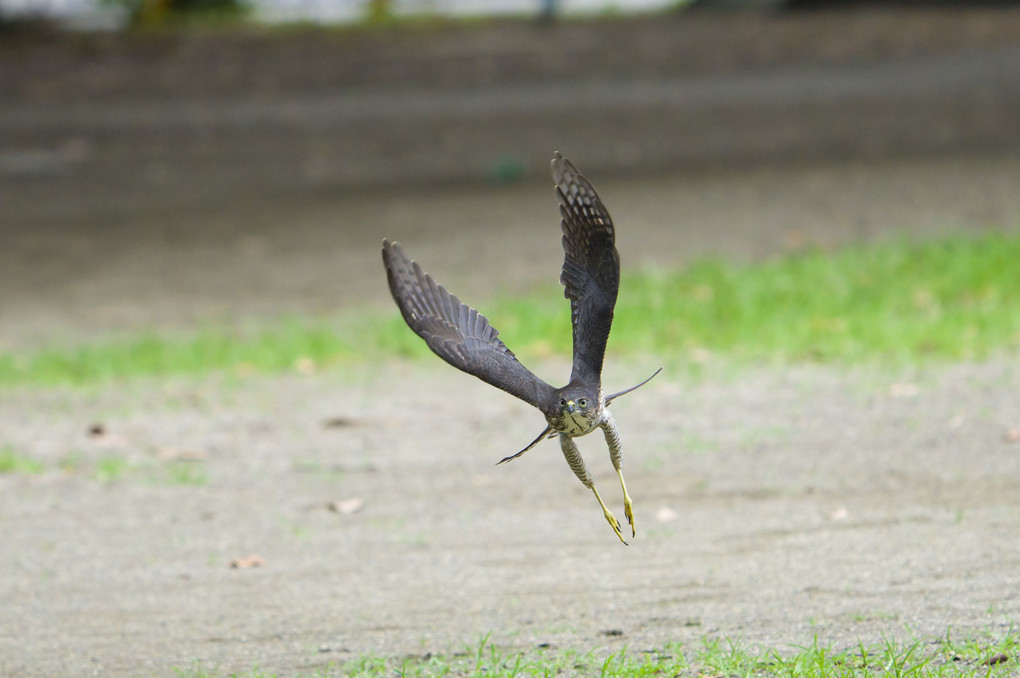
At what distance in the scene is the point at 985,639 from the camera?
3.84 meters

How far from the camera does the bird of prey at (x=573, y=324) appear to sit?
284cm

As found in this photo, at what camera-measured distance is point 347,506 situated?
5.51m

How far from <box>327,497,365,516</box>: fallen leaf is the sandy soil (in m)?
0.04

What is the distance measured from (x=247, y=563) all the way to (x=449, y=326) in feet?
7.20

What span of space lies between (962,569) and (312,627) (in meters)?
2.10

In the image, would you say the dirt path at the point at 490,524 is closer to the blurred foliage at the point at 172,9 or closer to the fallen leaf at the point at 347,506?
the fallen leaf at the point at 347,506

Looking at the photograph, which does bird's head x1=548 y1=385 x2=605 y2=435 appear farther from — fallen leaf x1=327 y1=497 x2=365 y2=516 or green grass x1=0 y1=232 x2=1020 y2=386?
green grass x1=0 y1=232 x2=1020 y2=386

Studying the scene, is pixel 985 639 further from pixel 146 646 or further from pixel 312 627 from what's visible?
pixel 146 646

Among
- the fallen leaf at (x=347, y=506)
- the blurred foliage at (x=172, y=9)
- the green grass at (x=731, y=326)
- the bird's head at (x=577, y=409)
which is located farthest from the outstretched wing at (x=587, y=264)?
the blurred foliage at (x=172, y=9)

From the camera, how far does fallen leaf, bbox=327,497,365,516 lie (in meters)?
5.48

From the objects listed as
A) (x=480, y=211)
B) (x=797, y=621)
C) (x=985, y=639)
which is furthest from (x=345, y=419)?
(x=480, y=211)

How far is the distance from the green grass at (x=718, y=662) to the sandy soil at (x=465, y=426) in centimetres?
11

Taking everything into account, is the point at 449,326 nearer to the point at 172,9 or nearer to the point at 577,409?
the point at 577,409

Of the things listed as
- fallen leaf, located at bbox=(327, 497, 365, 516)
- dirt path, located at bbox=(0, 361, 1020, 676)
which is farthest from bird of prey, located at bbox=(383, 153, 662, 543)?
fallen leaf, located at bbox=(327, 497, 365, 516)
